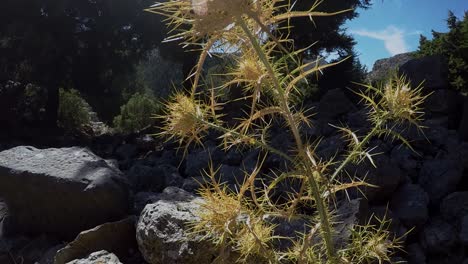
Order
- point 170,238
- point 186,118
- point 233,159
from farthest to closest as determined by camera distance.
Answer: point 233,159
point 170,238
point 186,118

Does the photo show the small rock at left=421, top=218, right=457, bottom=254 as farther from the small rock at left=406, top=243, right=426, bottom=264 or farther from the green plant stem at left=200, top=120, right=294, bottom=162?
the green plant stem at left=200, top=120, right=294, bottom=162

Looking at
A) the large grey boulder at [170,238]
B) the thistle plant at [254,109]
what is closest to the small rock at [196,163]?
the large grey boulder at [170,238]

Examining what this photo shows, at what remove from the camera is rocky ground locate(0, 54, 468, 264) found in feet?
10.5

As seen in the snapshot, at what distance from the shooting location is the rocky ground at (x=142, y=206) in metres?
3.20

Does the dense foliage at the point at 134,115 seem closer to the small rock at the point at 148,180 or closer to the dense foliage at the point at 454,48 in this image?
the dense foliage at the point at 454,48

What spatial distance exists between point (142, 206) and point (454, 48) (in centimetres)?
862

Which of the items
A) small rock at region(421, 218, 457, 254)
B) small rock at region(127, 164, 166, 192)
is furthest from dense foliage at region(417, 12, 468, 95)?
small rock at region(127, 164, 166, 192)

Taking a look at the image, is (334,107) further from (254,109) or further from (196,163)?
(254,109)

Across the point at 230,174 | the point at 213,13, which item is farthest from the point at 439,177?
the point at 213,13

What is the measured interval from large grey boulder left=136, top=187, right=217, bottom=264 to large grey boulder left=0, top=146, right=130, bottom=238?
107 cm

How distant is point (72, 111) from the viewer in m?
16.1

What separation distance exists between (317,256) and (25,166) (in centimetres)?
364

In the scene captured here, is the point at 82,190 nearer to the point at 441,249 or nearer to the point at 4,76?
the point at 441,249

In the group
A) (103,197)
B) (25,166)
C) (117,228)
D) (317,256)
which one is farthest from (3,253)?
(317,256)
